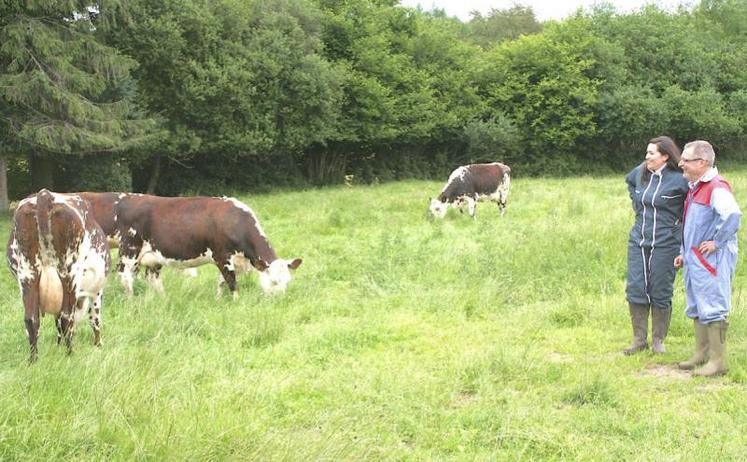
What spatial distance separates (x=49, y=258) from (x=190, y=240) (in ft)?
11.8

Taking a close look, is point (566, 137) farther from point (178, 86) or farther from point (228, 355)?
point (228, 355)

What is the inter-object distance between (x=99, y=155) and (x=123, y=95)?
207cm

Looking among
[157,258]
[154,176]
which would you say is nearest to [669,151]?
[157,258]

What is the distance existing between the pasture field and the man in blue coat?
361mm

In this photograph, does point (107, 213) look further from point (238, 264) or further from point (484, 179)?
point (484, 179)

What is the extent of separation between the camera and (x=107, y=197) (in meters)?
9.37

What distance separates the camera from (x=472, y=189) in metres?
17.6

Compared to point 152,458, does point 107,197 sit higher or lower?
higher

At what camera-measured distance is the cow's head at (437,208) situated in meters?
16.7

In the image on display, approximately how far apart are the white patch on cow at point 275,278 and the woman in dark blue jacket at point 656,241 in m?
4.17

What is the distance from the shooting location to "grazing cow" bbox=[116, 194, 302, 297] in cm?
909

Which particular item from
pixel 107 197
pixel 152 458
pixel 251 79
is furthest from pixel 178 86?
pixel 152 458

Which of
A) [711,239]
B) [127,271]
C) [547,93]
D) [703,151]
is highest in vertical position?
[547,93]

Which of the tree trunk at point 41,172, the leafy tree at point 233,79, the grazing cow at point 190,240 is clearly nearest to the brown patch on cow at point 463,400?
the grazing cow at point 190,240
